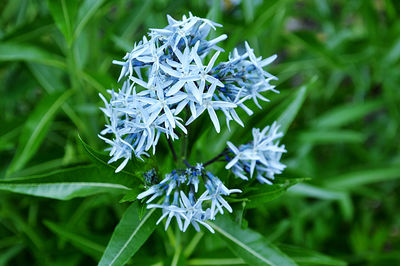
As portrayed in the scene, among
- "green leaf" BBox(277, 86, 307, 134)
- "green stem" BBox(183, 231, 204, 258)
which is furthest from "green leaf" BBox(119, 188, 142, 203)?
"green leaf" BBox(277, 86, 307, 134)

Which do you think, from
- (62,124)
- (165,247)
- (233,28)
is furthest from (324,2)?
(165,247)

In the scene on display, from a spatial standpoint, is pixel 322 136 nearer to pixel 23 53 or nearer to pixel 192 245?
pixel 192 245

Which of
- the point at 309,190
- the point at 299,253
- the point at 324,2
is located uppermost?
the point at 324,2

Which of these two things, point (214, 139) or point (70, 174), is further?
point (214, 139)

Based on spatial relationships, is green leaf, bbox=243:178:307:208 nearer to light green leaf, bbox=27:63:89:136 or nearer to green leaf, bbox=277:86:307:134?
green leaf, bbox=277:86:307:134

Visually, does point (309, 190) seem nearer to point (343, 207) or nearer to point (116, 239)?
point (343, 207)

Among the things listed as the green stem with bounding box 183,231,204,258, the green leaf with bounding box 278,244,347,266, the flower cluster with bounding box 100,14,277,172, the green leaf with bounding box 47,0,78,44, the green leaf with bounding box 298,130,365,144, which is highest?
the green leaf with bounding box 47,0,78,44

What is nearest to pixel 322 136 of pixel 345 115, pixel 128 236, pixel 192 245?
pixel 345 115
